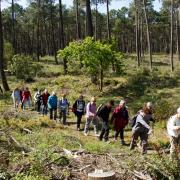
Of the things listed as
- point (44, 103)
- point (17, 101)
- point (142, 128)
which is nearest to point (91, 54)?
point (17, 101)

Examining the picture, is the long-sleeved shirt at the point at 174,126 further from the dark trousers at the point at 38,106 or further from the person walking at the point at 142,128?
the dark trousers at the point at 38,106

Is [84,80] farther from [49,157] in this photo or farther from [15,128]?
[49,157]

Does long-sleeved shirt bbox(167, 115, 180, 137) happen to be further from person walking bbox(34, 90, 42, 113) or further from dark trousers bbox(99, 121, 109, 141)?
person walking bbox(34, 90, 42, 113)

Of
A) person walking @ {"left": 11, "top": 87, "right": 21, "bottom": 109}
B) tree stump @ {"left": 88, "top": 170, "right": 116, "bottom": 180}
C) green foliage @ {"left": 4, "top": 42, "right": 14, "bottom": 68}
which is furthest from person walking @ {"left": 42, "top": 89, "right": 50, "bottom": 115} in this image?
green foliage @ {"left": 4, "top": 42, "right": 14, "bottom": 68}

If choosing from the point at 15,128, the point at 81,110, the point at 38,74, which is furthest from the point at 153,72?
the point at 15,128

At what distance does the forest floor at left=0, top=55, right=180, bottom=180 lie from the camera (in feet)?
35.6

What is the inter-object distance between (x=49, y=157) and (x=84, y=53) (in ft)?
57.1

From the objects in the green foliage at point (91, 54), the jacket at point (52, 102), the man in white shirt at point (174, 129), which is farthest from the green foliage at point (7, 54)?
the man in white shirt at point (174, 129)

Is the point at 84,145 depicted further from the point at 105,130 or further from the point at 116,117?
the point at 105,130

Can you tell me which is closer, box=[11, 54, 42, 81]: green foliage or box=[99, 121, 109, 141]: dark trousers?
box=[99, 121, 109, 141]: dark trousers

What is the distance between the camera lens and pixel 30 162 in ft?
36.3

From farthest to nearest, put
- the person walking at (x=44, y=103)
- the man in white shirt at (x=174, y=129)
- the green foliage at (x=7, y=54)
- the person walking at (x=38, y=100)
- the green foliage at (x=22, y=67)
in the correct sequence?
the green foliage at (x=7, y=54) < the green foliage at (x=22, y=67) < the person walking at (x=38, y=100) < the person walking at (x=44, y=103) < the man in white shirt at (x=174, y=129)

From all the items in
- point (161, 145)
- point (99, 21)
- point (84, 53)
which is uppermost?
point (99, 21)

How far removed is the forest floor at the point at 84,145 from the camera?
35.6 ft
